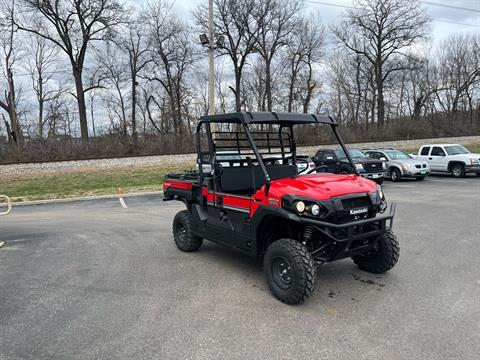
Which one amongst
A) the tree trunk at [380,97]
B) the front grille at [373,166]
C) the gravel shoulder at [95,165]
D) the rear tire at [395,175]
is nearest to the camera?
the front grille at [373,166]

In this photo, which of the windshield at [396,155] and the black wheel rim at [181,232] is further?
the windshield at [396,155]

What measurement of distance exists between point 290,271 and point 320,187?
0.97 metres

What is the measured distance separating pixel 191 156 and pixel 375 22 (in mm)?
27198

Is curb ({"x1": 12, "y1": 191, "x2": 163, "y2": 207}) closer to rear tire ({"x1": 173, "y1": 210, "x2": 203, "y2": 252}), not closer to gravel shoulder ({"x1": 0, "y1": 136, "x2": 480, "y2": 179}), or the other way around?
gravel shoulder ({"x1": 0, "y1": 136, "x2": 480, "y2": 179})

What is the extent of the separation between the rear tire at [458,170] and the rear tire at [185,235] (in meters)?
15.7

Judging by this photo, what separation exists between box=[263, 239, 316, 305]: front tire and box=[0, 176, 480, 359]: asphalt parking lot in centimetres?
15

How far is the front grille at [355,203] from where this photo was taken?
4121mm

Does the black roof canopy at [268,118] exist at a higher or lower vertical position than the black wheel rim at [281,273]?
higher

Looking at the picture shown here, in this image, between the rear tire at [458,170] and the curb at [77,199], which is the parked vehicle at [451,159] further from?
the curb at [77,199]

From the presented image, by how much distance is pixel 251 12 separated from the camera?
115 feet

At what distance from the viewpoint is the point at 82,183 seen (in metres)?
17.8

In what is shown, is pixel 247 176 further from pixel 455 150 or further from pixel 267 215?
pixel 455 150

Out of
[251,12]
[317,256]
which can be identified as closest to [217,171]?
[317,256]

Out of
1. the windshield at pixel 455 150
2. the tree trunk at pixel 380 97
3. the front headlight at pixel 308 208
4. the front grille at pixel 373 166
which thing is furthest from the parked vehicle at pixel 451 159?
the tree trunk at pixel 380 97
